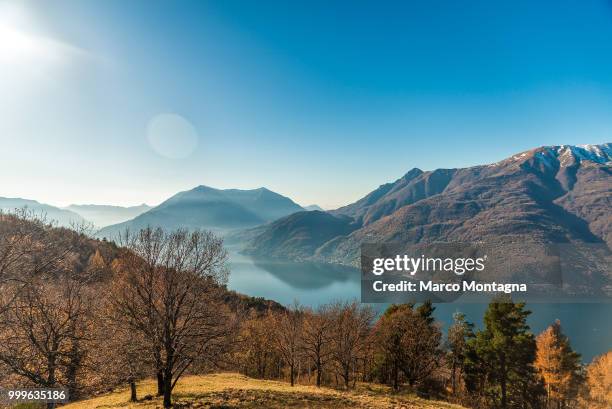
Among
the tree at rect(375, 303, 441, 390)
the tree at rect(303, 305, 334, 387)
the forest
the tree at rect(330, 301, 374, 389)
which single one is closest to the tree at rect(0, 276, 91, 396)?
the forest

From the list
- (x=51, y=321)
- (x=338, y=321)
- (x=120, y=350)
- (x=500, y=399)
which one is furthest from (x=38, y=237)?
(x=500, y=399)

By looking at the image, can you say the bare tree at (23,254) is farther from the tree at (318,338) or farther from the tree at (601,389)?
the tree at (601,389)

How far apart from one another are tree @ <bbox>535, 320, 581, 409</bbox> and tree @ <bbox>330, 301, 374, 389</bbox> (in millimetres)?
27364

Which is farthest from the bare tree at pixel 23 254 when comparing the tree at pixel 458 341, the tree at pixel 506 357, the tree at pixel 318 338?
the tree at pixel 458 341

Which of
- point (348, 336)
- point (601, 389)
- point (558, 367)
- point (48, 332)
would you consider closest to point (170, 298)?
point (48, 332)

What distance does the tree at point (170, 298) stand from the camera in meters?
23.2

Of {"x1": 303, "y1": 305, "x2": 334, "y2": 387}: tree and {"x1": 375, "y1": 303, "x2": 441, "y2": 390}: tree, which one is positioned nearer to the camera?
{"x1": 303, "y1": 305, "x2": 334, "y2": 387}: tree

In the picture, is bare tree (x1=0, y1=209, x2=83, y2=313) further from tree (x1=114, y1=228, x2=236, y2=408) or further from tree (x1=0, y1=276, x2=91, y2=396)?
tree (x1=114, y1=228, x2=236, y2=408)

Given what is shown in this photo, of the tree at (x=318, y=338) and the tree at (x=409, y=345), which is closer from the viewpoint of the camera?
the tree at (x=318, y=338)

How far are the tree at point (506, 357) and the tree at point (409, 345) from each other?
6.06 meters

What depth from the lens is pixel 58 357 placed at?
2745 centimetres

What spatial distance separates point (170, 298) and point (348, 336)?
105 ft

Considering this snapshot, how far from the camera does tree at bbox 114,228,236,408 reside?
76.3 feet

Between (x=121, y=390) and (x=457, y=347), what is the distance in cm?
5159
